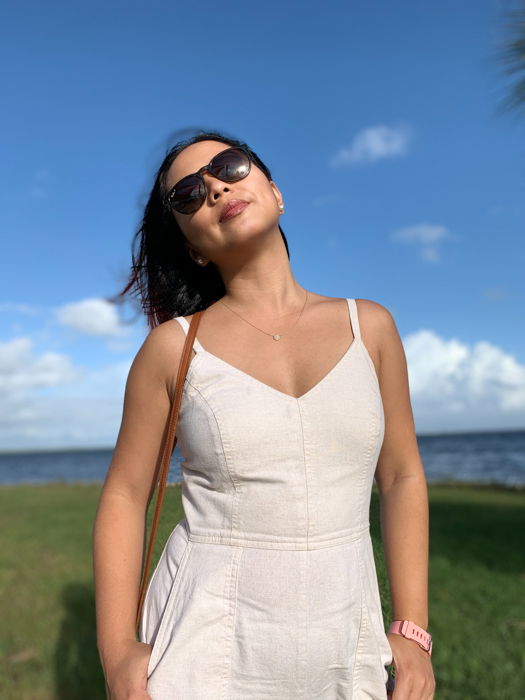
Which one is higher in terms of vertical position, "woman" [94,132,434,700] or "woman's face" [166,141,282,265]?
"woman's face" [166,141,282,265]

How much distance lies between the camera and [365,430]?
174 centimetres

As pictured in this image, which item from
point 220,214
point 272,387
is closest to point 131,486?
point 272,387

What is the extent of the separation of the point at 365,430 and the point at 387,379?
25 centimetres

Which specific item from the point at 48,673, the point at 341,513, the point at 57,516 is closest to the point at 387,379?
the point at 341,513

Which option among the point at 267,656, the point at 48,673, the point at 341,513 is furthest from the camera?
the point at 48,673

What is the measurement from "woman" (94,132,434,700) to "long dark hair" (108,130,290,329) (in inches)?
7.8

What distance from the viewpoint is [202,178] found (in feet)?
6.53

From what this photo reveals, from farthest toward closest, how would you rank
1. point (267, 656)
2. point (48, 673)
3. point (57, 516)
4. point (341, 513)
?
point (57, 516) < point (48, 673) < point (341, 513) < point (267, 656)

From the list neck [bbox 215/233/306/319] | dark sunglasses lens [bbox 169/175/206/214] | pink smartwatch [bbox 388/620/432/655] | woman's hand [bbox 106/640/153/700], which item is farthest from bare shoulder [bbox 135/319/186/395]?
pink smartwatch [bbox 388/620/432/655]

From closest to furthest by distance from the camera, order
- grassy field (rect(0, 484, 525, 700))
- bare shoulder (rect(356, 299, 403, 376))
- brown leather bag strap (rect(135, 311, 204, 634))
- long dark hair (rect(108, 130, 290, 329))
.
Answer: brown leather bag strap (rect(135, 311, 204, 634))
bare shoulder (rect(356, 299, 403, 376))
long dark hair (rect(108, 130, 290, 329))
grassy field (rect(0, 484, 525, 700))

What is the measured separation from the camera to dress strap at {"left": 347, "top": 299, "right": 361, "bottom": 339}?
73.6 inches

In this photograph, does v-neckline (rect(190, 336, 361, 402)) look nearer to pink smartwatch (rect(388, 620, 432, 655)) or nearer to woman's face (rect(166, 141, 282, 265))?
woman's face (rect(166, 141, 282, 265))

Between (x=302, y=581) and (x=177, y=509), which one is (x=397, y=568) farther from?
(x=177, y=509)

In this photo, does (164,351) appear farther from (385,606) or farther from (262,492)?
(385,606)
